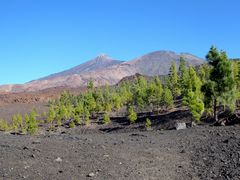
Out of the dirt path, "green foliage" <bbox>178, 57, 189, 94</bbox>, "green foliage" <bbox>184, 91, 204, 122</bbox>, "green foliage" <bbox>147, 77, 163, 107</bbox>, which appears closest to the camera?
the dirt path

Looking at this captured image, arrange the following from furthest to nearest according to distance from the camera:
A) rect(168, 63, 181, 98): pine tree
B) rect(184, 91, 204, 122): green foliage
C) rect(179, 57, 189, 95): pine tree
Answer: rect(168, 63, 181, 98): pine tree
rect(179, 57, 189, 95): pine tree
rect(184, 91, 204, 122): green foliage

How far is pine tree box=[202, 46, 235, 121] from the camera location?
48.4m

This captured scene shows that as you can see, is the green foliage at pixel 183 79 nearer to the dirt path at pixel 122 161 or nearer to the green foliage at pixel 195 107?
the green foliage at pixel 195 107

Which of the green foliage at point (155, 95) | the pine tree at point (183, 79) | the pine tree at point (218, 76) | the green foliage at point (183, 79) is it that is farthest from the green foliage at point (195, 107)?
the green foliage at point (155, 95)

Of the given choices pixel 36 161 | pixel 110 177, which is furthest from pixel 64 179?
pixel 36 161

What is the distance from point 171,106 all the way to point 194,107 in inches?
1552

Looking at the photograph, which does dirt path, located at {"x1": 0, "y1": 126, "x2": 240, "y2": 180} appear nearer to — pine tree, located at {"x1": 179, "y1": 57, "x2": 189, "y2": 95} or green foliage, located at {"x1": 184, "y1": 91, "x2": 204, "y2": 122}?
green foliage, located at {"x1": 184, "y1": 91, "x2": 204, "y2": 122}

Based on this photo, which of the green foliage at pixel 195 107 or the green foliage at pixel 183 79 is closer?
the green foliage at pixel 195 107

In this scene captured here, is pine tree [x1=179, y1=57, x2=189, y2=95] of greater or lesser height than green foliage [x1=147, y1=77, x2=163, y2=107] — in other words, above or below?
above

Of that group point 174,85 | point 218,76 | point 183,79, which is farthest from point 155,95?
point 218,76

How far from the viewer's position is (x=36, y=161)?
1911 centimetres

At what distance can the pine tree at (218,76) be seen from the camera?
4841 cm

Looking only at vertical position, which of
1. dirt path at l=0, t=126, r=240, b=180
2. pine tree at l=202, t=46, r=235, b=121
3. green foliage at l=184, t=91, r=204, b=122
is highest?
pine tree at l=202, t=46, r=235, b=121

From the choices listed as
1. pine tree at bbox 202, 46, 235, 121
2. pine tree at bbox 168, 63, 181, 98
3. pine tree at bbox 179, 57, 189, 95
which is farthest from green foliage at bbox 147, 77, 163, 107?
pine tree at bbox 202, 46, 235, 121
